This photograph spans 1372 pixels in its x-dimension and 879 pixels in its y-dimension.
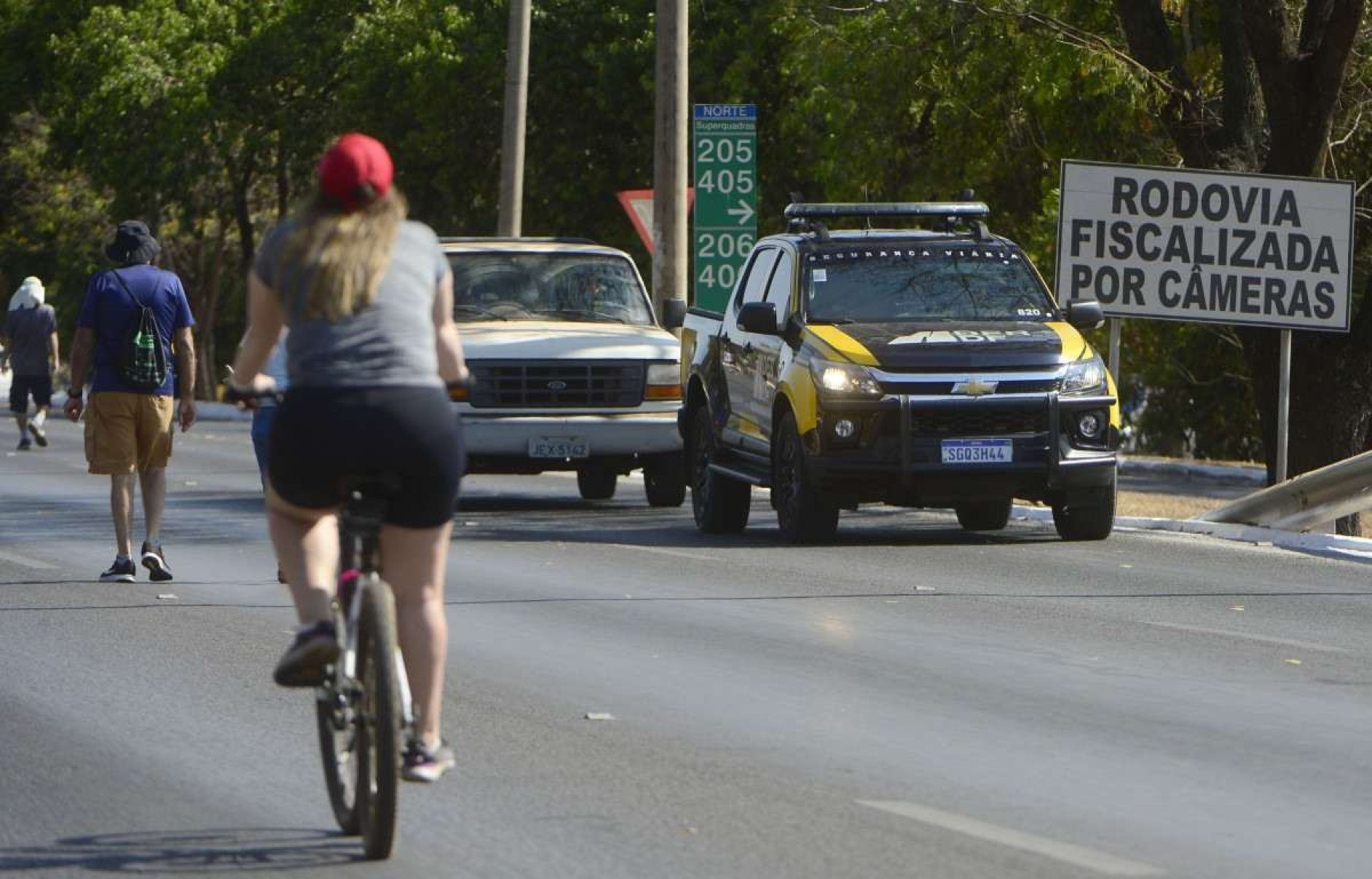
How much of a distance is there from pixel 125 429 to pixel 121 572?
2.79ft

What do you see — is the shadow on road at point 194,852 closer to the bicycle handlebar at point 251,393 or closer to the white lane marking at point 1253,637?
the bicycle handlebar at point 251,393

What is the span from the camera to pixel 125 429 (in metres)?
13.3

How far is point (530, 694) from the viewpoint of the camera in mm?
9609

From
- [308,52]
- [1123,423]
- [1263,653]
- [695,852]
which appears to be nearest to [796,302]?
[1263,653]

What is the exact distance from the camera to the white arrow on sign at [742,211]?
23.2 metres

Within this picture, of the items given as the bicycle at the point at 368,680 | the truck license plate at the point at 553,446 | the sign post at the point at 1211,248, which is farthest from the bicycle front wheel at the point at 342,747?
the sign post at the point at 1211,248

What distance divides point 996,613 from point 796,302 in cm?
452

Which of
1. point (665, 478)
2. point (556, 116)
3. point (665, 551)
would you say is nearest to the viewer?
point (665, 551)

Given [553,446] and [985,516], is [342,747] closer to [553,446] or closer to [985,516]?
[985,516]

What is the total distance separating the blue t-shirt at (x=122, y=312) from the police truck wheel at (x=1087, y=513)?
567 cm

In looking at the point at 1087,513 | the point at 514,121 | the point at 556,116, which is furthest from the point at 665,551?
the point at 556,116

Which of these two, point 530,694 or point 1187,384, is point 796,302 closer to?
point 530,694

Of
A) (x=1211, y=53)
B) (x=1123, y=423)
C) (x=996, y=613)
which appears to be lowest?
(x=1123, y=423)

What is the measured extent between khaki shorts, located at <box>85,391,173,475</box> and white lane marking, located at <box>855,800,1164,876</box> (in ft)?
22.6
